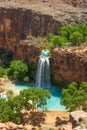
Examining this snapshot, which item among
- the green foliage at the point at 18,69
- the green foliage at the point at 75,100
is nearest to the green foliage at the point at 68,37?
the green foliage at the point at 18,69

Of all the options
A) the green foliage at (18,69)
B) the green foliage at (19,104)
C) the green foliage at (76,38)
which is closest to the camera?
the green foliage at (19,104)

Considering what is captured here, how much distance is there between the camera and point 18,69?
2008 inches

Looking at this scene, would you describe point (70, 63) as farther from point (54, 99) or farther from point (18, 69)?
point (18, 69)

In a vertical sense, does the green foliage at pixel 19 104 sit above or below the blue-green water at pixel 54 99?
above

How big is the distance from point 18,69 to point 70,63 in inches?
306

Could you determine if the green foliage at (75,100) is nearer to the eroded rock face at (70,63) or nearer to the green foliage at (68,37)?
the eroded rock face at (70,63)

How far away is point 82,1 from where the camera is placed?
6231 centimetres

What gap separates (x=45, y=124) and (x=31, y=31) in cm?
2333

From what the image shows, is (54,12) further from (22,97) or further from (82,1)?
(22,97)

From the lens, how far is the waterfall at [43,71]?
1921 inches

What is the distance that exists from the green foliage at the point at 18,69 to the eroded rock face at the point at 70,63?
4606 millimetres

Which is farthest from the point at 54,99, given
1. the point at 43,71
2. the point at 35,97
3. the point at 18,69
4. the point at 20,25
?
the point at 20,25

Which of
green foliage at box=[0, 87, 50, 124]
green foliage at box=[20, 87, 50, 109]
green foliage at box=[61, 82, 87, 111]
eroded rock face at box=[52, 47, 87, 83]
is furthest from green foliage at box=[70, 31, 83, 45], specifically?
green foliage at box=[20, 87, 50, 109]

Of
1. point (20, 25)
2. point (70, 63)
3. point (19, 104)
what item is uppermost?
point (20, 25)
